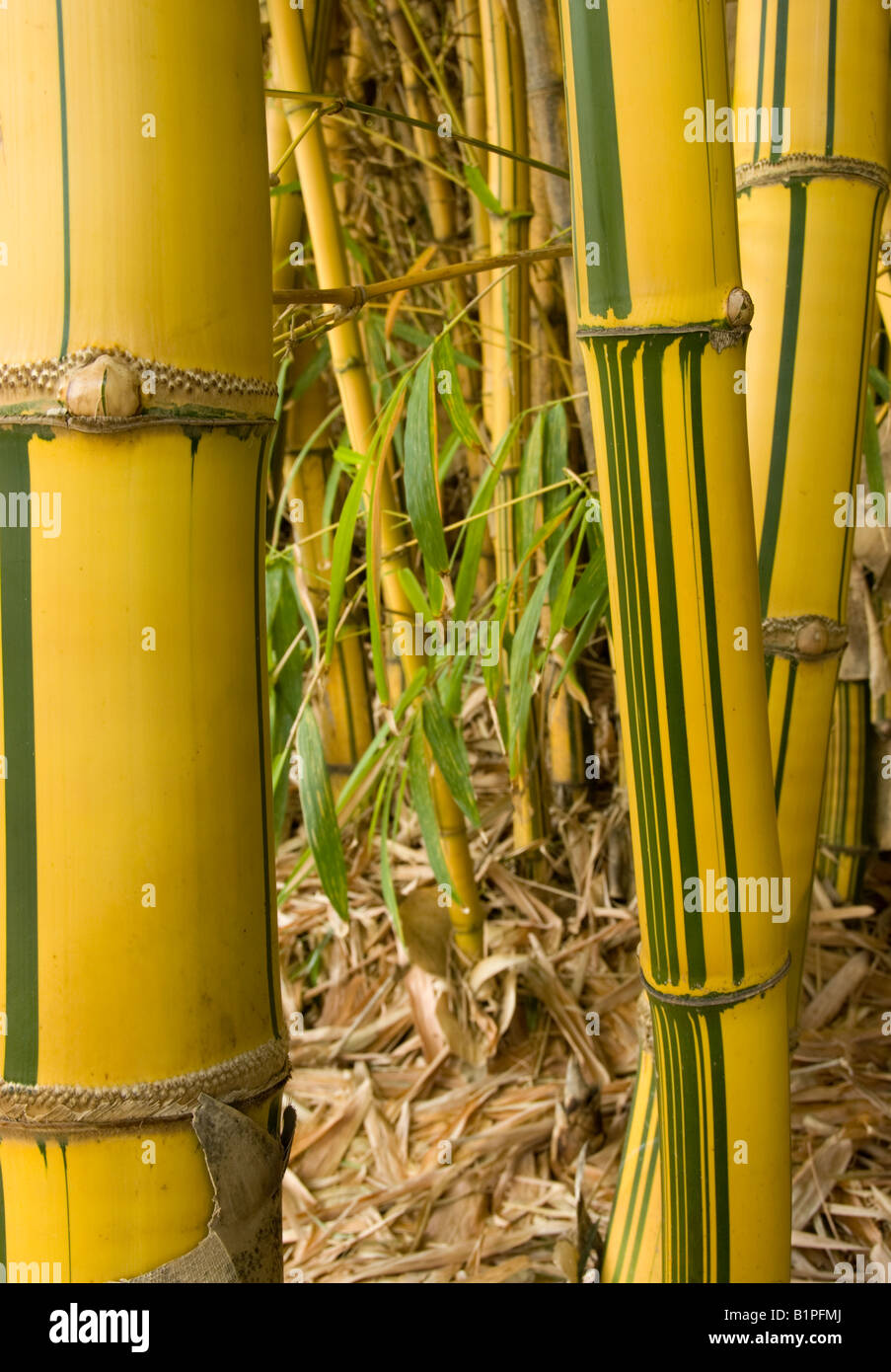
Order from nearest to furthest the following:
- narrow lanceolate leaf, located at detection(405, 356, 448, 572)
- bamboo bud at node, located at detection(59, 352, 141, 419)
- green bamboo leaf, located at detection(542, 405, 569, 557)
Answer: bamboo bud at node, located at detection(59, 352, 141, 419) → narrow lanceolate leaf, located at detection(405, 356, 448, 572) → green bamboo leaf, located at detection(542, 405, 569, 557)

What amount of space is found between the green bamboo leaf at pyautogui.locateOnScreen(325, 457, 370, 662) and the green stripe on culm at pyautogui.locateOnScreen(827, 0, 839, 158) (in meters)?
0.27

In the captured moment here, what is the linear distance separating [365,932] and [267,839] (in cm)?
86

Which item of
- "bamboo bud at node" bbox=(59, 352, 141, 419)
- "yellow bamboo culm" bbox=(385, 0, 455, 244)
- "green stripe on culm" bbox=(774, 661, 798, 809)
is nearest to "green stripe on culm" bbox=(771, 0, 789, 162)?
"green stripe on culm" bbox=(774, 661, 798, 809)

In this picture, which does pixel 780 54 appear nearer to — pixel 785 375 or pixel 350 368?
pixel 785 375

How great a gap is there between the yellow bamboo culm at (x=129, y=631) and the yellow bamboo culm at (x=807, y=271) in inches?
10.1

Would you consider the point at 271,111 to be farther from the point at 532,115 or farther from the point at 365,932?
the point at 365,932

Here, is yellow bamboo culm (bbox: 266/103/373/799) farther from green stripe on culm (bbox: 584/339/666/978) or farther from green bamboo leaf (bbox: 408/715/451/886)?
green stripe on culm (bbox: 584/339/666/978)

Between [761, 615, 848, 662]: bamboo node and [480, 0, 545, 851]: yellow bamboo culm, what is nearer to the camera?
[761, 615, 848, 662]: bamboo node

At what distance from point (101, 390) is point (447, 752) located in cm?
50

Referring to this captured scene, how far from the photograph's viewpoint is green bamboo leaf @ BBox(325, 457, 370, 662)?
652mm

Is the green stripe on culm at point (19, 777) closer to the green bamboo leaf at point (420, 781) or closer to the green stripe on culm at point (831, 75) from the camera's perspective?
the green stripe on culm at point (831, 75)

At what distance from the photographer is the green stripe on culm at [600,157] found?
40 centimetres

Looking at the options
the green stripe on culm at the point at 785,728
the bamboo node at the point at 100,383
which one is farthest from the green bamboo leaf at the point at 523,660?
the bamboo node at the point at 100,383
